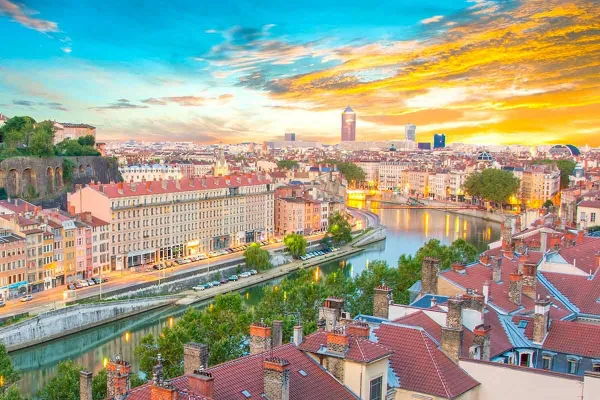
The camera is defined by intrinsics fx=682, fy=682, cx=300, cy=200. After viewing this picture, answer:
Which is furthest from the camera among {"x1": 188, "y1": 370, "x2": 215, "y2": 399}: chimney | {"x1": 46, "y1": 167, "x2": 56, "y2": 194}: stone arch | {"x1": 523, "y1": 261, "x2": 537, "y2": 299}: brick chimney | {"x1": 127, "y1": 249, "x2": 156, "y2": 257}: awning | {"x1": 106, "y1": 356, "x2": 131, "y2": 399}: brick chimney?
{"x1": 46, "y1": 167, "x2": 56, "y2": 194}: stone arch

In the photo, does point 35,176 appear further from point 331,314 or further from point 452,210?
point 452,210

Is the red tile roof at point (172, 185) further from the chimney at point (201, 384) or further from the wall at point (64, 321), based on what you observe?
the chimney at point (201, 384)

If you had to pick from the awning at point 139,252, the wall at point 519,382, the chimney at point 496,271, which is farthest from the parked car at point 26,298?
the wall at point 519,382

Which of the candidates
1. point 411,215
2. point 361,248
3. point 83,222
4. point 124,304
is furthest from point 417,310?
point 411,215

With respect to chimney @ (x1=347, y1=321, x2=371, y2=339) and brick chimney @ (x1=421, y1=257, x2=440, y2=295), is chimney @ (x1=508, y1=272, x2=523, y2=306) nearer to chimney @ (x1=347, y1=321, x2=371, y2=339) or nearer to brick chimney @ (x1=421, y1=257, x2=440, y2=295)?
brick chimney @ (x1=421, y1=257, x2=440, y2=295)

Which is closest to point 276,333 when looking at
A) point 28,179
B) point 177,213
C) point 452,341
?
point 452,341

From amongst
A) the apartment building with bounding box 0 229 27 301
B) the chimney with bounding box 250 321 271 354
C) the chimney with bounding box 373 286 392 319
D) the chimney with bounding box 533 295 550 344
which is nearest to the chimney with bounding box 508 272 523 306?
the chimney with bounding box 533 295 550 344

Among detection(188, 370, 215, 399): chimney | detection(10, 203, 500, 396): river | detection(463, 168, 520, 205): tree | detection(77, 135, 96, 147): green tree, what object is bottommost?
detection(10, 203, 500, 396): river

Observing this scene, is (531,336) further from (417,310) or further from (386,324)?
(386,324)
